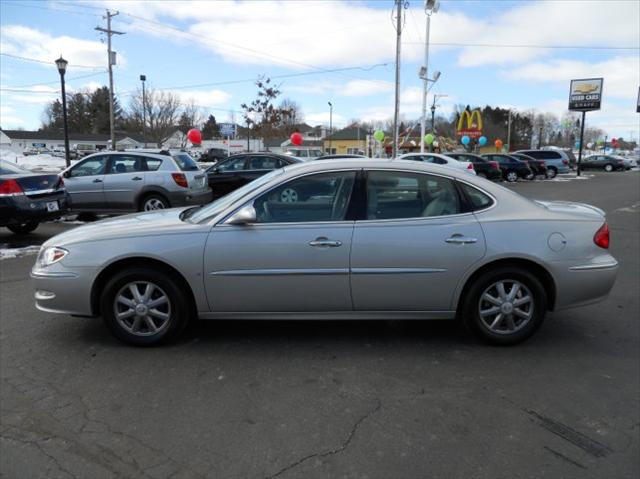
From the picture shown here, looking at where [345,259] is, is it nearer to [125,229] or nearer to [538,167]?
[125,229]

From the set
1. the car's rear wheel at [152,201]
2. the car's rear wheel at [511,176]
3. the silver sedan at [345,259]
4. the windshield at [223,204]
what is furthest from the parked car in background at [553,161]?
the windshield at [223,204]

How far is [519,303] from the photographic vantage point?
13.4ft

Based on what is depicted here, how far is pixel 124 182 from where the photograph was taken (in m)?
11.0

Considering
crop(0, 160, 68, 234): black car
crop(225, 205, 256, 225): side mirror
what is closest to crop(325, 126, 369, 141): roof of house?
crop(0, 160, 68, 234): black car

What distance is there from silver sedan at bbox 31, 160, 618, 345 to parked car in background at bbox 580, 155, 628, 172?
50131 mm

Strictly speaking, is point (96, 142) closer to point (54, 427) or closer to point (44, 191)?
point (44, 191)

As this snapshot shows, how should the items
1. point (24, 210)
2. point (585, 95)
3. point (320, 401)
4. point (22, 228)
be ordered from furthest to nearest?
point (585, 95) < point (22, 228) < point (24, 210) < point (320, 401)

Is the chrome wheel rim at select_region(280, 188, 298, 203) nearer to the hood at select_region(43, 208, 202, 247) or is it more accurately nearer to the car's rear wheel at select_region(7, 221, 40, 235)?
the hood at select_region(43, 208, 202, 247)

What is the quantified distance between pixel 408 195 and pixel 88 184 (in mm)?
9118

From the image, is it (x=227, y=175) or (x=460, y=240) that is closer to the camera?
(x=460, y=240)

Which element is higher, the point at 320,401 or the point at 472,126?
the point at 472,126

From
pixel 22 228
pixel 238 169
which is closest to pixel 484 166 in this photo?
pixel 238 169

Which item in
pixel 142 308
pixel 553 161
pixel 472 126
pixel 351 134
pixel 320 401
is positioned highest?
pixel 351 134

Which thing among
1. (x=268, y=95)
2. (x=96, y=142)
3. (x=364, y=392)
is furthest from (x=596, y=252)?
(x=96, y=142)
